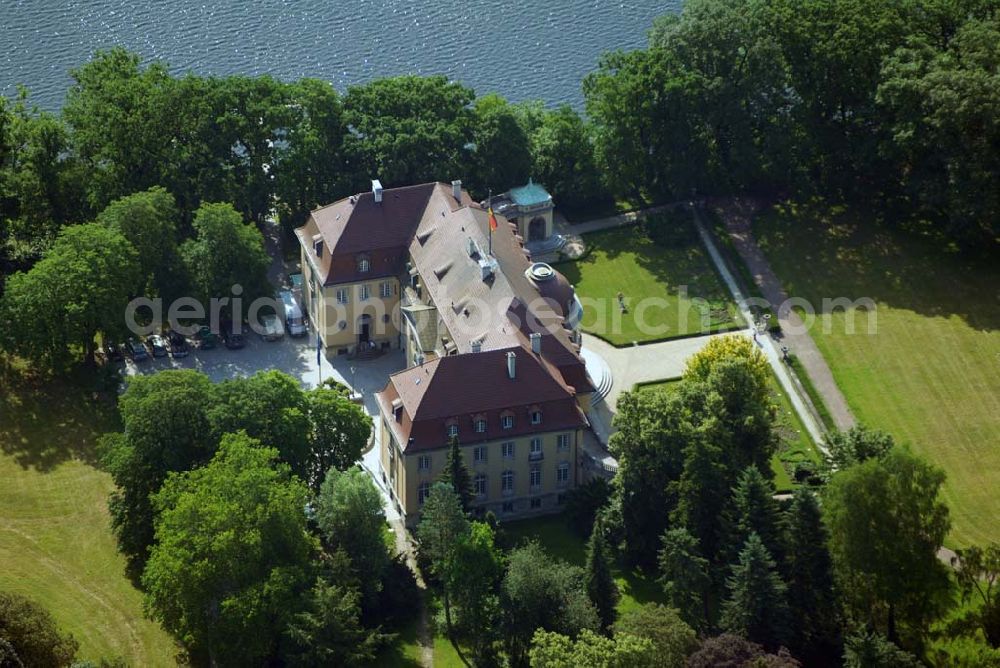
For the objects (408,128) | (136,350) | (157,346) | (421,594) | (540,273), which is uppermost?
(408,128)

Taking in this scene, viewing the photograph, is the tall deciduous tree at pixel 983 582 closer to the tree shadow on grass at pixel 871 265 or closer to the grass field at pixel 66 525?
the tree shadow on grass at pixel 871 265

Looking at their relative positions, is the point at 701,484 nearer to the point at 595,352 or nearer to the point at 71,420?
the point at 595,352

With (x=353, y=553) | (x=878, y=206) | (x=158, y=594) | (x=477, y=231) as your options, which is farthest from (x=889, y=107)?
(x=158, y=594)

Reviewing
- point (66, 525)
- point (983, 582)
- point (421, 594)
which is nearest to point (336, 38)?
point (66, 525)

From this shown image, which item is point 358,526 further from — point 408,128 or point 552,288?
point 408,128

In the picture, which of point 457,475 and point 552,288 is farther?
point 552,288

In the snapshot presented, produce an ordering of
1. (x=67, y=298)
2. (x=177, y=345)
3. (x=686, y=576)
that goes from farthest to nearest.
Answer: (x=177, y=345), (x=67, y=298), (x=686, y=576)

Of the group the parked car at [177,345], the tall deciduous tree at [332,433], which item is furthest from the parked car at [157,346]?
the tall deciduous tree at [332,433]
